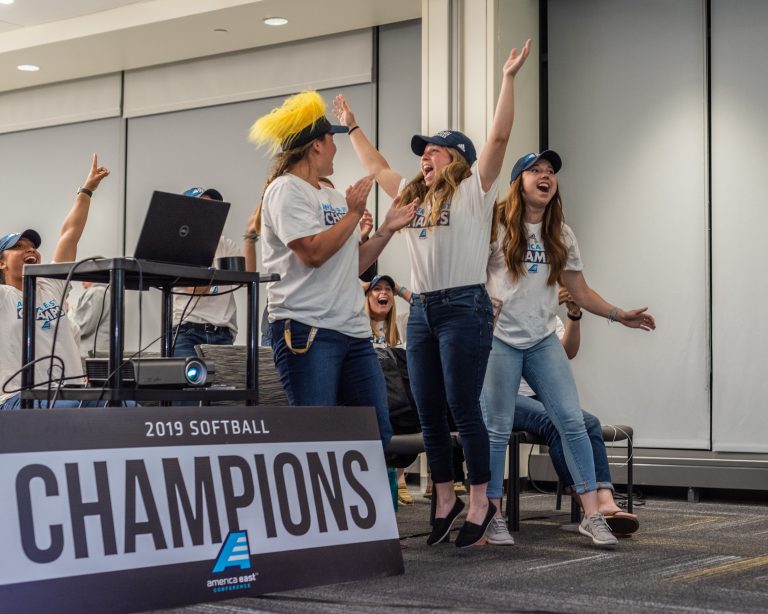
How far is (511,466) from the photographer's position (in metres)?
3.81

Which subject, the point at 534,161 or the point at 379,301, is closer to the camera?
the point at 534,161

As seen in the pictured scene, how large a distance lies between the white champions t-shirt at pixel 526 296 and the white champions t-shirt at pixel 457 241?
0.29 metres

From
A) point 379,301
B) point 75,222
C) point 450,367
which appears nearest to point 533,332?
point 450,367

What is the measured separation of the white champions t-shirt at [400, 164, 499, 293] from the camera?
10.0 feet

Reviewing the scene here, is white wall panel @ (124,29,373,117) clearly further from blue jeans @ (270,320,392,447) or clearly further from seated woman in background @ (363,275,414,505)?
blue jeans @ (270,320,392,447)

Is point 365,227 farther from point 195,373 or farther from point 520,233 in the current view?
point 195,373

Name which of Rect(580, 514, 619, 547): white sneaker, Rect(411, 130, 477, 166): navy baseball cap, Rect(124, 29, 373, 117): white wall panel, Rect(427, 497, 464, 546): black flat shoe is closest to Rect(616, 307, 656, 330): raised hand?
Rect(580, 514, 619, 547): white sneaker

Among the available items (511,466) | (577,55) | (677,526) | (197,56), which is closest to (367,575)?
(511,466)

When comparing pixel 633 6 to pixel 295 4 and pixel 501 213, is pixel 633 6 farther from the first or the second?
pixel 501 213

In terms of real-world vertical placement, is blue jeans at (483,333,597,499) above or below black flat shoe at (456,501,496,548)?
above

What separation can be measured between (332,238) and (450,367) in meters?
0.59

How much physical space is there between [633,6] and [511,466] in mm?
3275

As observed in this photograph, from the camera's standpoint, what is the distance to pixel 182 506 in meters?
2.13

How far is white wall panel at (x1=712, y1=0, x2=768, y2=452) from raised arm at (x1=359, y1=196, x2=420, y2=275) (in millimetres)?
3126
